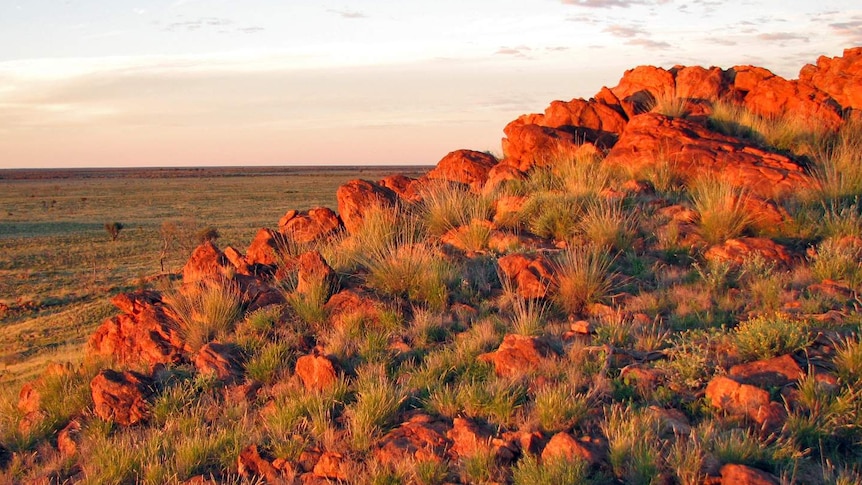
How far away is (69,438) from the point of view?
6262 mm

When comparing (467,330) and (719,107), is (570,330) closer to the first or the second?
(467,330)

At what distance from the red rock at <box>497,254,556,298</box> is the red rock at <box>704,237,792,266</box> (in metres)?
1.88

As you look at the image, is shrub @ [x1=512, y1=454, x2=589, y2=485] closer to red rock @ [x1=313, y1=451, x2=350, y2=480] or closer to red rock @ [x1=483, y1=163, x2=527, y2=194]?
red rock @ [x1=313, y1=451, x2=350, y2=480]

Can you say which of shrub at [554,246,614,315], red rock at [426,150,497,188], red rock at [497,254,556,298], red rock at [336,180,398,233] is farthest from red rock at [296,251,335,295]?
red rock at [426,150,497,188]

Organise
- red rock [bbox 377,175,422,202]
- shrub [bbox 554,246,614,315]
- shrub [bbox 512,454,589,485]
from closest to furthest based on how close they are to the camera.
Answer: shrub [bbox 512,454,589,485], shrub [bbox 554,246,614,315], red rock [bbox 377,175,422,202]

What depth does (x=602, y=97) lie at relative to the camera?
1449 centimetres

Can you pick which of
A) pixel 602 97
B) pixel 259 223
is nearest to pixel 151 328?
pixel 602 97

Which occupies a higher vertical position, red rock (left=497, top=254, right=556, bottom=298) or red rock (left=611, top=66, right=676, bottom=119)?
red rock (left=611, top=66, right=676, bottom=119)

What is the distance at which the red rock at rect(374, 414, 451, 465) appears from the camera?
5004 millimetres

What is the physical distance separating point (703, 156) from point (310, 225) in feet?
19.3

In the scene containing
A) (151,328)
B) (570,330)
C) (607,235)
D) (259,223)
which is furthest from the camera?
(259,223)

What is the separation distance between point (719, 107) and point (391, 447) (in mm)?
10610

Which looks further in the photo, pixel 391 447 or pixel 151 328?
pixel 151 328

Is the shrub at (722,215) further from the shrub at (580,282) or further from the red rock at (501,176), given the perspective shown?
the red rock at (501,176)
